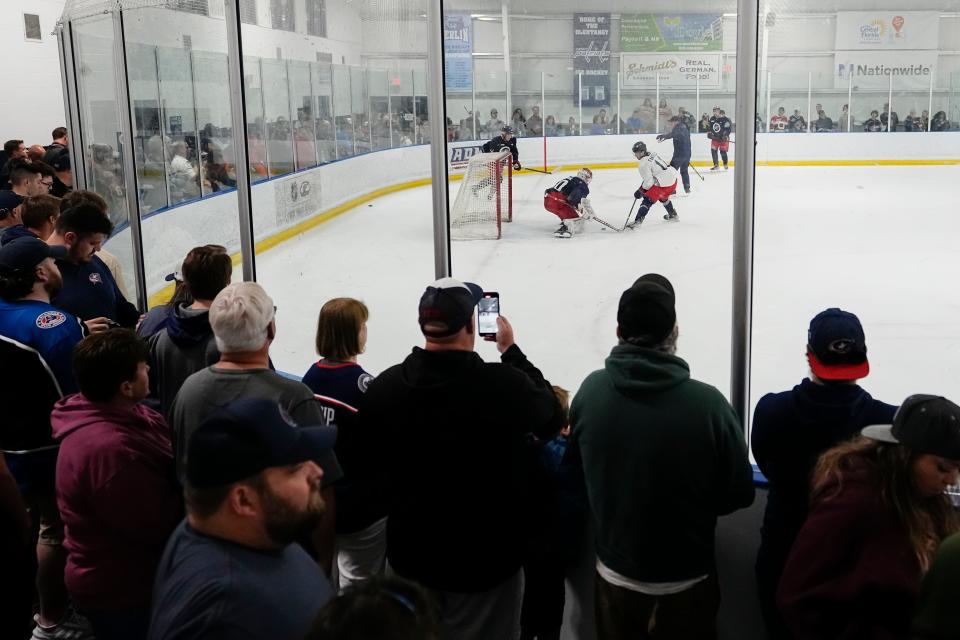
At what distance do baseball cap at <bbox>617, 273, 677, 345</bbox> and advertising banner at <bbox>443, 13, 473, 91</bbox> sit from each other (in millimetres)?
1911

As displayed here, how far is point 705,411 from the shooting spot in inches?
73.3

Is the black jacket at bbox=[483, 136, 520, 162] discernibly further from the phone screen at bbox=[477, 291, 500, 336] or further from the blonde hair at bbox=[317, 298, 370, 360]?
the blonde hair at bbox=[317, 298, 370, 360]

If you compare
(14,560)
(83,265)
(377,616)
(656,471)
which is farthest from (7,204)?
(377,616)

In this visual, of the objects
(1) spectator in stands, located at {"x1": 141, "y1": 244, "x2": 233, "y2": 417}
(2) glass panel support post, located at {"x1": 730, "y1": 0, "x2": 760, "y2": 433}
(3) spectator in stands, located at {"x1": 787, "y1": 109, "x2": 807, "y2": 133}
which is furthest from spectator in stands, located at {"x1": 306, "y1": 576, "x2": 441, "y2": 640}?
(3) spectator in stands, located at {"x1": 787, "y1": 109, "x2": 807, "y2": 133}

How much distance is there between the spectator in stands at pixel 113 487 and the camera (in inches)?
78.0

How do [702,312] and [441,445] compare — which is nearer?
[441,445]

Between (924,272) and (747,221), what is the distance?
10.9ft

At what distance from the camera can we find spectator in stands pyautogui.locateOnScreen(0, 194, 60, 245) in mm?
3893

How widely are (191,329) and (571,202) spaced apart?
372cm

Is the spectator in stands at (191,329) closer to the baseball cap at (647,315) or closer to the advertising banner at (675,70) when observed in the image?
the baseball cap at (647,315)

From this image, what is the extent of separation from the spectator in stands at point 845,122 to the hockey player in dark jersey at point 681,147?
891 millimetres

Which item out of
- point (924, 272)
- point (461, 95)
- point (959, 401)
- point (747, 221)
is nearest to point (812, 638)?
point (747, 221)

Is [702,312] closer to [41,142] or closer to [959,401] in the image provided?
[959,401]

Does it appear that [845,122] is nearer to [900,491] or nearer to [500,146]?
[500,146]
